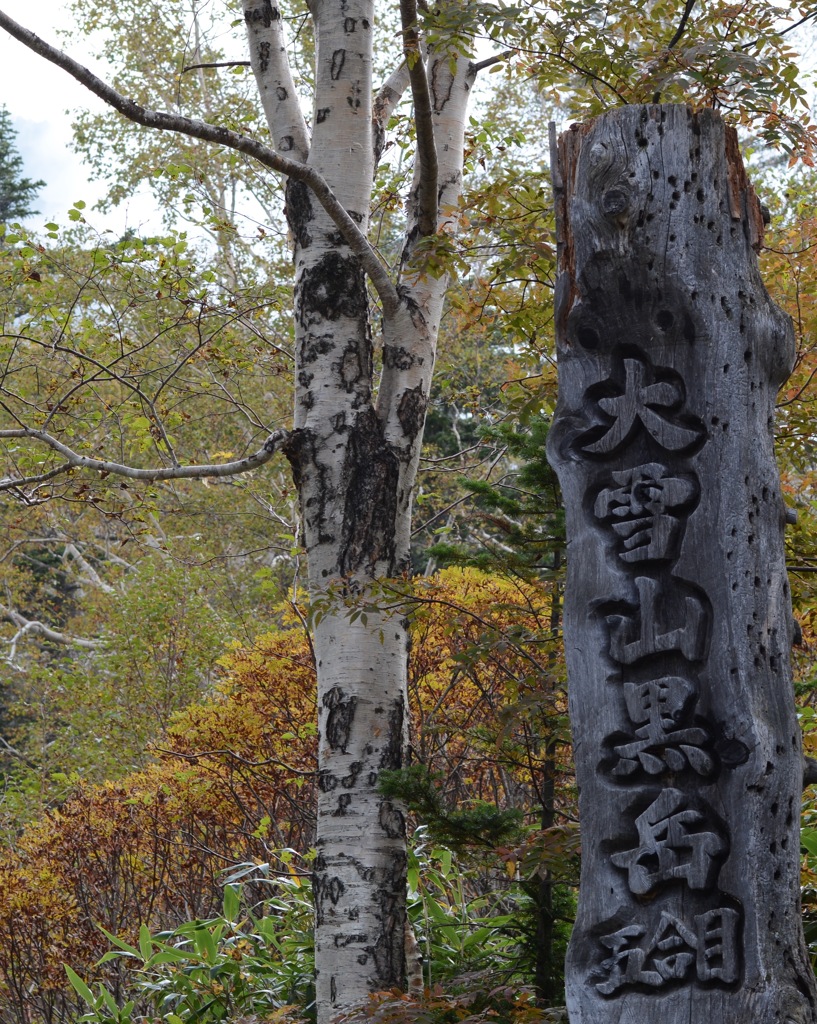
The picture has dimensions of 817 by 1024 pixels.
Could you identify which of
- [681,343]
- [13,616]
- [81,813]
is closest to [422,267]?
[681,343]

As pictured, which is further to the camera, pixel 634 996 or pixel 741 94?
pixel 741 94

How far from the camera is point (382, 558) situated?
12.8 feet

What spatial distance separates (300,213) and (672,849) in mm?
2851

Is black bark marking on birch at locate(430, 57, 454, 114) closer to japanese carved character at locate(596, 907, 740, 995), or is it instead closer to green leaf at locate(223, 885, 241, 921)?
green leaf at locate(223, 885, 241, 921)

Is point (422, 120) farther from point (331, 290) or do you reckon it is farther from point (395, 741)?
point (395, 741)

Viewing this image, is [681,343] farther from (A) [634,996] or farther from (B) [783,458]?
(B) [783,458]

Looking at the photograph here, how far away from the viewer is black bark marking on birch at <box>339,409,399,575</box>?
12.7 ft

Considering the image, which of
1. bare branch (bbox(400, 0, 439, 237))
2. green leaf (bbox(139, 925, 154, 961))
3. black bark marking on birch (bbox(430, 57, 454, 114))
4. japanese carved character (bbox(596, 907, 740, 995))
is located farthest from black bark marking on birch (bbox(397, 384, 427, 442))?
green leaf (bbox(139, 925, 154, 961))

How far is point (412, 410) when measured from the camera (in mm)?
4129

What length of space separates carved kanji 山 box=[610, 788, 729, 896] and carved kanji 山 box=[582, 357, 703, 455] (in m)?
0.73

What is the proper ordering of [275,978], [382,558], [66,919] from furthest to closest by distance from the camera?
[66,919], [275,978], [382,558]

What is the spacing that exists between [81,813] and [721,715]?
465 centimetres

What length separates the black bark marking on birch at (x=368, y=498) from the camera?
3.88 metres

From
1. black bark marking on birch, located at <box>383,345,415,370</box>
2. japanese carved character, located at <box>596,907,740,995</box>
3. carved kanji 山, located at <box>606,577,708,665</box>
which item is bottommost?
japanese carved character, located at <box>596,907,740,995</box>
